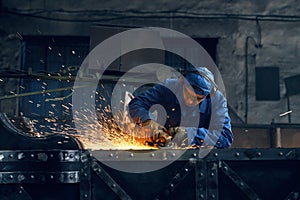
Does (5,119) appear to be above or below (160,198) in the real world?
above

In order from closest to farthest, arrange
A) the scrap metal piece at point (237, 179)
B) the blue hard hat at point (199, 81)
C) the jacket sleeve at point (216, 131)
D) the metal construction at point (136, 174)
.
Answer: the metal construction at point (136, 174)
the scrap metal piece at point (237, 179)
the jacket sleeve at point (216, 131)
the blue hard hat at point (199, 81)

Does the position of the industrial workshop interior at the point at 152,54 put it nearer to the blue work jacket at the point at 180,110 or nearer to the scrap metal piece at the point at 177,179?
the blue work jacket at the point at 180,110

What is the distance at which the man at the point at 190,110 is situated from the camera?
13.8 ft

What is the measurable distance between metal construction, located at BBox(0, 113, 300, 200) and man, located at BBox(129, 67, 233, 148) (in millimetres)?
790

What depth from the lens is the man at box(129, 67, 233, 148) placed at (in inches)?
166

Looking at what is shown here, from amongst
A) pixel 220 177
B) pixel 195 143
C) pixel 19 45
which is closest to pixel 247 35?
pixel 19 45

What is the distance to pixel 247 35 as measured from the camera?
1035 cm

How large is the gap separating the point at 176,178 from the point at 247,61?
24.5 feet

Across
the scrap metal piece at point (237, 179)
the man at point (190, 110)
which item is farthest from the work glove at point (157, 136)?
the scrap metal piece at point (237, 179)

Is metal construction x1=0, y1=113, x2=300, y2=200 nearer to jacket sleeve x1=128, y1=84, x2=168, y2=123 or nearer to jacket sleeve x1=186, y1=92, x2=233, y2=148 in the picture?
jacket sleeve x1=186, y1=92, x2=233, y2=148

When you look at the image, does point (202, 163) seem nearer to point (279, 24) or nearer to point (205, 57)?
point (205, 57)

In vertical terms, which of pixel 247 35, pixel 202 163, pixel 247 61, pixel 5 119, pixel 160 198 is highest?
pixel 247 35

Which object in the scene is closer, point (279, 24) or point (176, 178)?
point (176, 178)

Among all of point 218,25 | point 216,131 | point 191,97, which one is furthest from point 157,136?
point 218,25
